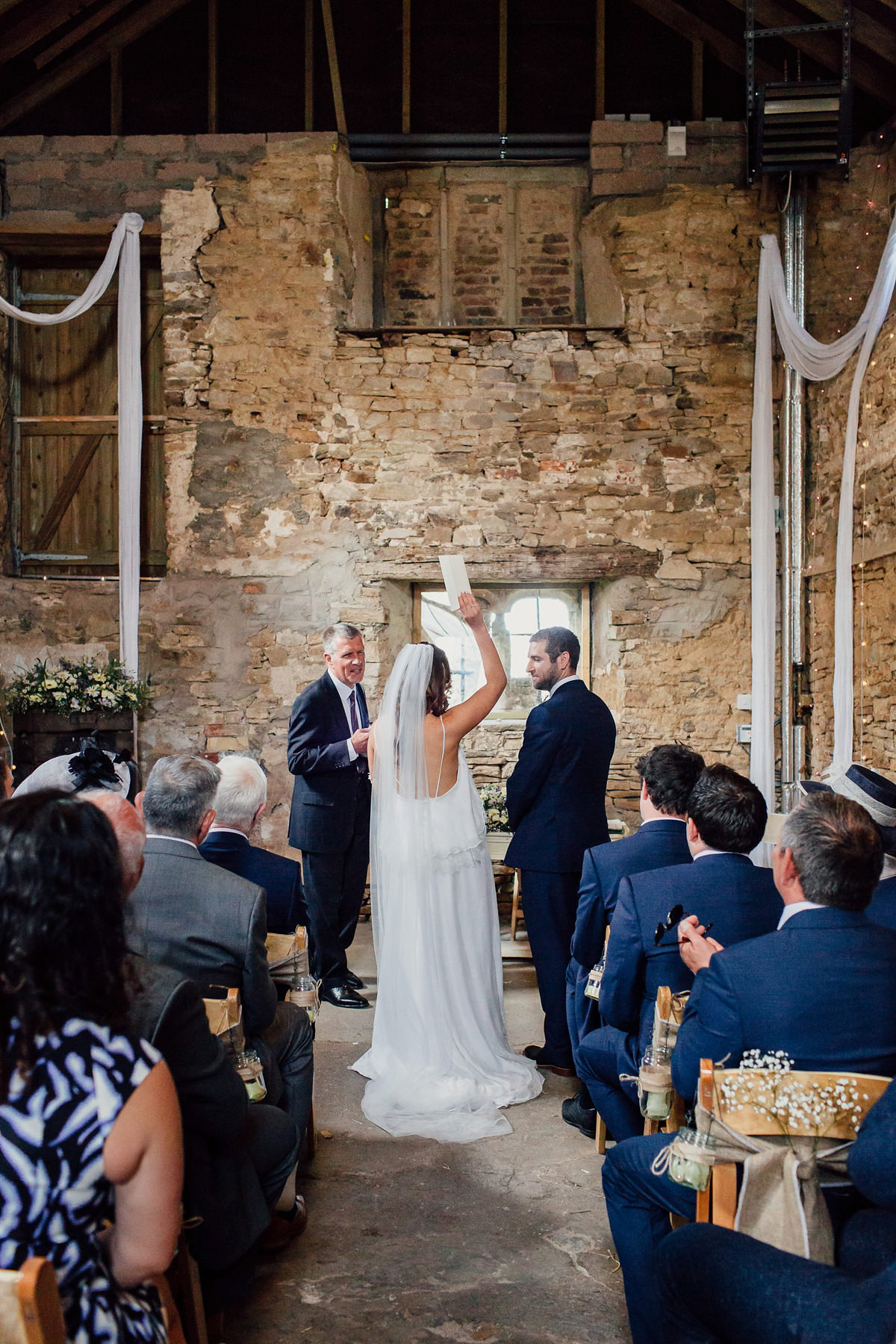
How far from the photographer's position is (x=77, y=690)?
252 inches

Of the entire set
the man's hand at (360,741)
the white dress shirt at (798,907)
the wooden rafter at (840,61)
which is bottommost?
the white dress shirt at (798,907)

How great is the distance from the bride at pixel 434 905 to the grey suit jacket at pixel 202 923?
4.33 ft

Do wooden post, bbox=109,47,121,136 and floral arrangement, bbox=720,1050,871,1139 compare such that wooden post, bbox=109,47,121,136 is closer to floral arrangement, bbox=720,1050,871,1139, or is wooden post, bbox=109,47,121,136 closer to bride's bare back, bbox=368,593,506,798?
bride's bare back, bbox=368,593,506,798

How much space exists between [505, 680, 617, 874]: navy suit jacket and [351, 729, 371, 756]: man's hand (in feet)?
3.14

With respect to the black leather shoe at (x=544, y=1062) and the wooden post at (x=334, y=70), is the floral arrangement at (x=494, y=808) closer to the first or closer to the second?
the black leather shoe at (x=544, y=1062)

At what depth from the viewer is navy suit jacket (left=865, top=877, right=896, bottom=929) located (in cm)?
261

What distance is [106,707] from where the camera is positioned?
652 cm

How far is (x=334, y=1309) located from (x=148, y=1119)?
135 centimetres

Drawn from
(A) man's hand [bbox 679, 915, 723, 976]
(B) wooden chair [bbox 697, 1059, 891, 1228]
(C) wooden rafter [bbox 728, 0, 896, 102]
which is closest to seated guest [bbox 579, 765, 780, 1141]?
(A) man's hand [bbox 679, 915, 723, 976]

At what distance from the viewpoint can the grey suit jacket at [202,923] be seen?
244cm

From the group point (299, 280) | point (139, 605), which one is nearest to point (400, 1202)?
point (139, 605)

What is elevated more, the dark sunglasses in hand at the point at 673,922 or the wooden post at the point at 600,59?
the wooden post at the point at 600,59

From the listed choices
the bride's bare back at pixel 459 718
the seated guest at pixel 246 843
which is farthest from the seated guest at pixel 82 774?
the bride's bare back at pixel 459 718

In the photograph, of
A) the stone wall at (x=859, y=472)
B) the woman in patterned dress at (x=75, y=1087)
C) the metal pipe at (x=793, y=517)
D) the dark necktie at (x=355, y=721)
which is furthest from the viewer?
the metal pipe at (x=793, y=517)
